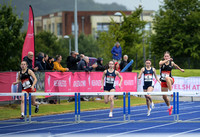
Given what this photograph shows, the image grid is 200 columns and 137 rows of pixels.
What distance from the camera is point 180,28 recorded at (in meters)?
48.0

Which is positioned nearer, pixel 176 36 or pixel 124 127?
pixel 124 127

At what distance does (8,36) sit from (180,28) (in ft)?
61.1

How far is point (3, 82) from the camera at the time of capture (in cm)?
1741

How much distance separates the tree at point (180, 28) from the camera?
4678 cm

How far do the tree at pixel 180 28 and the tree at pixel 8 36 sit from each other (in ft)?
50.2

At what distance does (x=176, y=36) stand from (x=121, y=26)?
10099 millimetres

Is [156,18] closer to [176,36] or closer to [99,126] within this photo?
[176,36]

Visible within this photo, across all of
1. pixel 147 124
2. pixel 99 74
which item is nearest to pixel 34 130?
pixel 147 124

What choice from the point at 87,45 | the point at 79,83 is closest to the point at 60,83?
the point at 79,83

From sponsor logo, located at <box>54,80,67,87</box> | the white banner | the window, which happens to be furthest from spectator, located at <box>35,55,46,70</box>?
the window

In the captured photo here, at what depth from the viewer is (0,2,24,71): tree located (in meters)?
40.8

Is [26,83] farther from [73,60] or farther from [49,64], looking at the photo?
[73,60]

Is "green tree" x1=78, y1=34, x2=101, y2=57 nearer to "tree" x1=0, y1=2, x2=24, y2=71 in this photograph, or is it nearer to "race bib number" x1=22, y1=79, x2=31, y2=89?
"tree" x1=0, y1=2, x2=24, y2=71

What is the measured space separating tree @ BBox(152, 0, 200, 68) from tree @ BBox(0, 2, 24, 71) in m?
15.3
